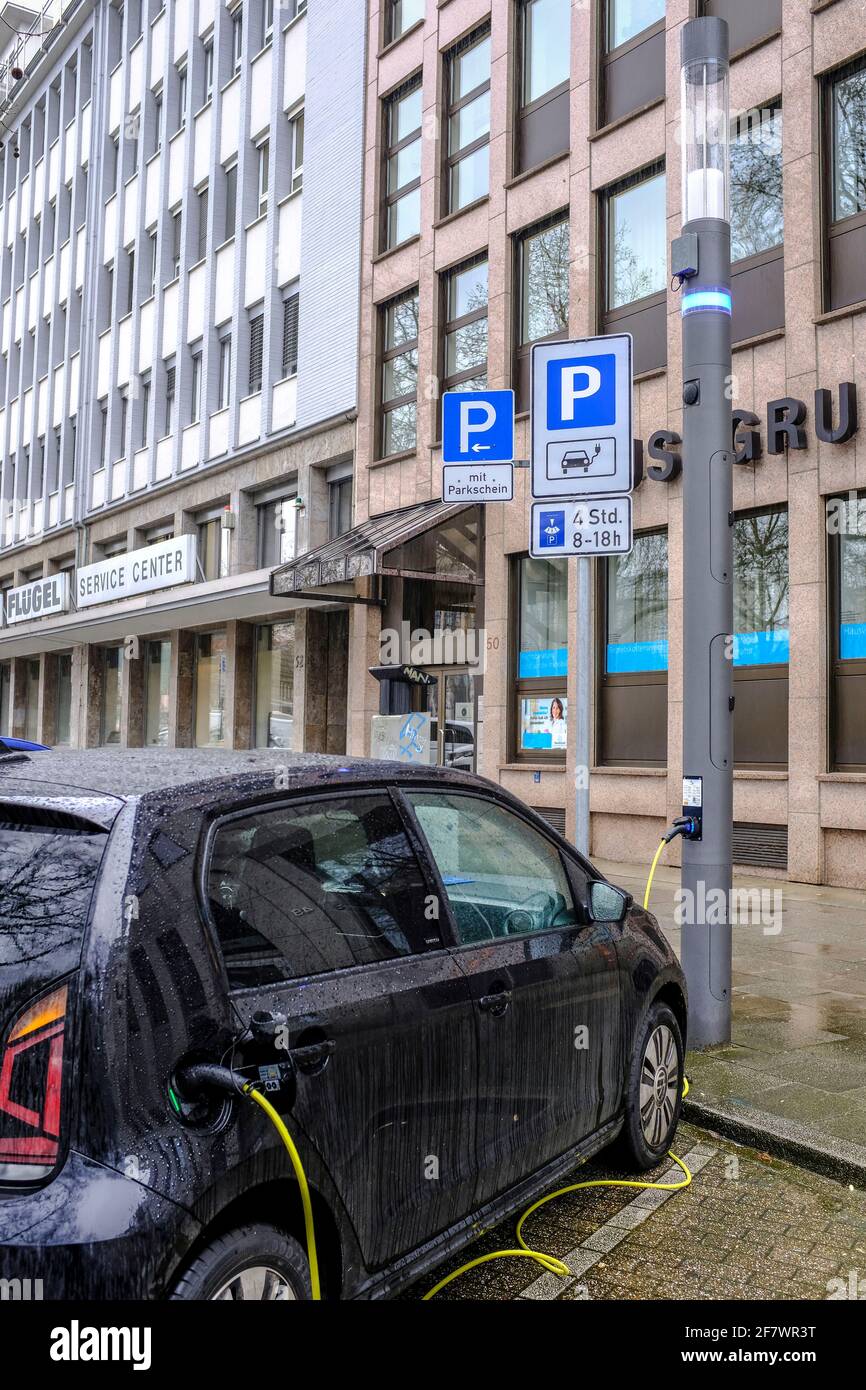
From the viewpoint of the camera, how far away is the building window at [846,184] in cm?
1198

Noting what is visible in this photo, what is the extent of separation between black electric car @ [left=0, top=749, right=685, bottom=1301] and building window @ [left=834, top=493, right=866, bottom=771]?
854 cm

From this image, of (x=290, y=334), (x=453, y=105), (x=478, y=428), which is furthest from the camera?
(x=290, y=334)

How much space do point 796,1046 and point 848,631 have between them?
6.73 m

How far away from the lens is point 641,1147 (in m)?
4.31

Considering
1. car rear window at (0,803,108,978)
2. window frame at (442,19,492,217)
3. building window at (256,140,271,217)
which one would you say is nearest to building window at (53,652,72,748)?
building window at (256,140,271,217)

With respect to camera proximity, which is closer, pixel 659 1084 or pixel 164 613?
pixel 659 1084

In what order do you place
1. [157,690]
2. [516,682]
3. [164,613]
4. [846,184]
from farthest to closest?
[157,690], [164,613], [516,682], [846,184]

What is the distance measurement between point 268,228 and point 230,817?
2180 cm

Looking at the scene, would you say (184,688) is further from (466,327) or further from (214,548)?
(466,327)

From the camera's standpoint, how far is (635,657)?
46.6ft

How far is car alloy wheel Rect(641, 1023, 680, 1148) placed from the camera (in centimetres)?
437

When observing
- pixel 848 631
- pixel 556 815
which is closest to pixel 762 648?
pixel 848 631

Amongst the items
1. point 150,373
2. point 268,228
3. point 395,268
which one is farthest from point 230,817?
point 150,373

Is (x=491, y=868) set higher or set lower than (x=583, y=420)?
lower
